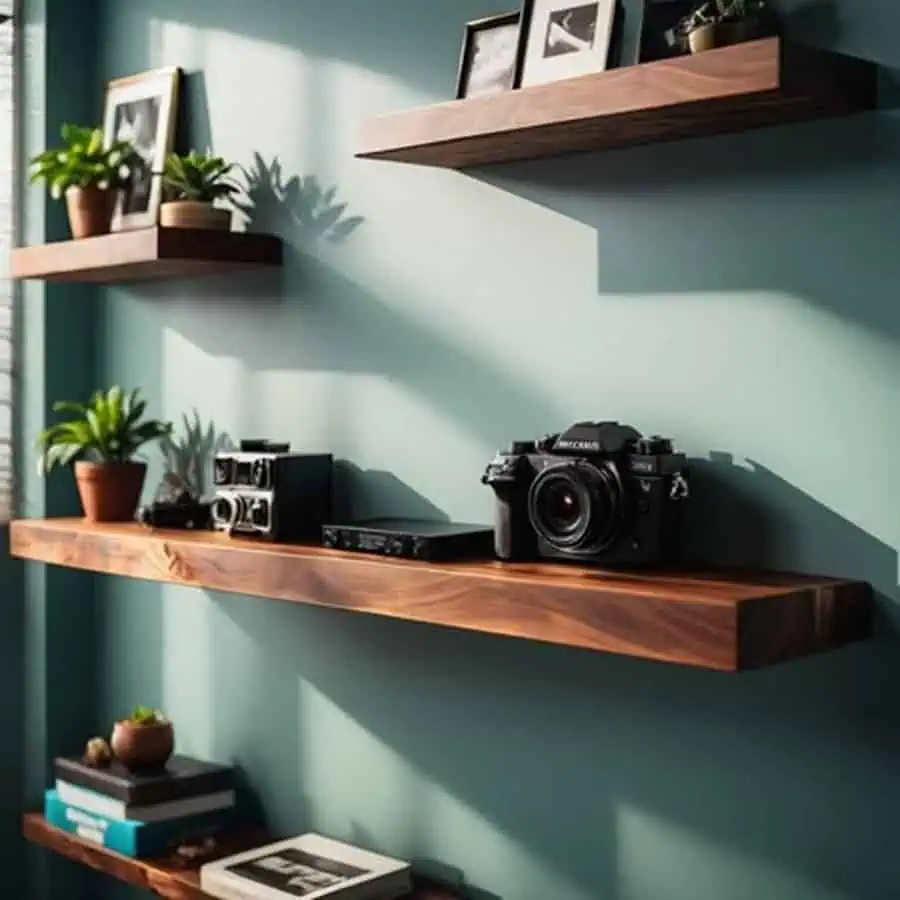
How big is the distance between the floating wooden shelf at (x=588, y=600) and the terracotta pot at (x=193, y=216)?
0.59 metres

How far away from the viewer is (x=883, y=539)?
1.82 meters

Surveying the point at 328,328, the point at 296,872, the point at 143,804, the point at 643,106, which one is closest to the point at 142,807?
the point at 143,804

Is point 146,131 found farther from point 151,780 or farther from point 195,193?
point 151,780

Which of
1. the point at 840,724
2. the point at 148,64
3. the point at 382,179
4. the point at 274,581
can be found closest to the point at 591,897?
the point at 840,724

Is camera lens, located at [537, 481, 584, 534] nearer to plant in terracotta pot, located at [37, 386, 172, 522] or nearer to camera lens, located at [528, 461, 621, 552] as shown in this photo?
camera lens, located at [528, 461, 621, 552]

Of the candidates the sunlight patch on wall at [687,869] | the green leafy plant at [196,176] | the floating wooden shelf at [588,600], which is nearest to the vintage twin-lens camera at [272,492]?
the floating wooden shelf at [588,600]

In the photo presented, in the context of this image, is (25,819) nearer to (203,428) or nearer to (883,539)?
(203,428)

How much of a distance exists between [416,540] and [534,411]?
0.29 metres

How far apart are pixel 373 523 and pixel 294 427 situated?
39cm

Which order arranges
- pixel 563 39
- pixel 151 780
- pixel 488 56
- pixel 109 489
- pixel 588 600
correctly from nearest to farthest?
pixel 588 600 → pixel 563 39 → pixel 488 56 → pixel 151 780 → pixel 109 489

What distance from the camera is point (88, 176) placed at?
110 inches

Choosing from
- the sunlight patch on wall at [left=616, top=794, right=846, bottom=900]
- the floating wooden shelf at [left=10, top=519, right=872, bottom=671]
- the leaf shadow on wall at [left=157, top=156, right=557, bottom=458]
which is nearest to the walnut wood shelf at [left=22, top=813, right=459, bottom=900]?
the sunlight patch on wall at [left=616, top=794, right=846, bottom=900]

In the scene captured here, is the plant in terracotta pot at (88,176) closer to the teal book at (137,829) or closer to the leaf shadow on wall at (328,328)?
the leaf shadow on wall at (328,328)

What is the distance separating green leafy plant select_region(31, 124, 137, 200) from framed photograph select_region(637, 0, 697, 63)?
122cm
